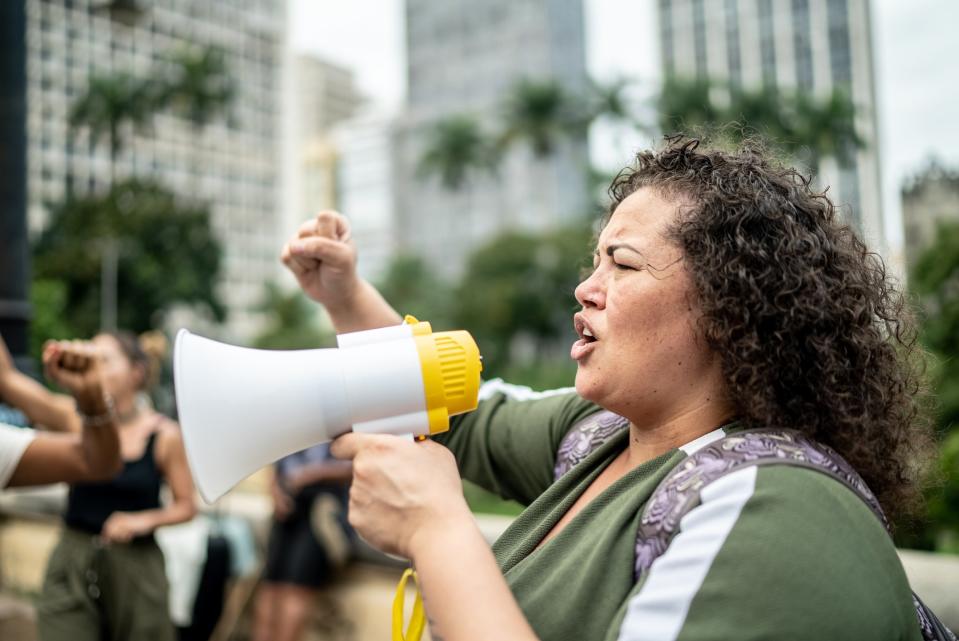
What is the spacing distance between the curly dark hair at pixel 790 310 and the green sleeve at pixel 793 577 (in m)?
0.23

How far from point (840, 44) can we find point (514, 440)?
93.9 meters

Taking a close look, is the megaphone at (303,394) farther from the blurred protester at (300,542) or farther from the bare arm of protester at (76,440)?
the blurred protester at (300,542)

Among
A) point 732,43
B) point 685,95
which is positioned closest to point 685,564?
point 685,95

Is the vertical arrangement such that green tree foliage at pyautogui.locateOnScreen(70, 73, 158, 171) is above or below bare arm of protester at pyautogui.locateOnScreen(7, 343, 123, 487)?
above

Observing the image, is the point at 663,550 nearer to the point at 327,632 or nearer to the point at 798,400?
the point at 798,400

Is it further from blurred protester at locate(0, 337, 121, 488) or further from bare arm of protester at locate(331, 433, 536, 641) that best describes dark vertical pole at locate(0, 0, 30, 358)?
bare arm of protester at locate(331, 433, 536, 641)

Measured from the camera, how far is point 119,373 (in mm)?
3727

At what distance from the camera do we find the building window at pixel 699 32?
294 ft

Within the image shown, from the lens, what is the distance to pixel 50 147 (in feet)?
229

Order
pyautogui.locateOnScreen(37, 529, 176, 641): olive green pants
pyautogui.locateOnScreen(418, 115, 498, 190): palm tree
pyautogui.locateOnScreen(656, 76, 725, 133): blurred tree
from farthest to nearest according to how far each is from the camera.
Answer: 1. pyautogui.locateOnScreen(418, 115, 498, 190): palm tree
2. pyautogui.locateOnScreen(656, 76, 725, 133): blurred tree
3. pyautogui.locateOnScreen(37, 529, 176, 641): olive green pants

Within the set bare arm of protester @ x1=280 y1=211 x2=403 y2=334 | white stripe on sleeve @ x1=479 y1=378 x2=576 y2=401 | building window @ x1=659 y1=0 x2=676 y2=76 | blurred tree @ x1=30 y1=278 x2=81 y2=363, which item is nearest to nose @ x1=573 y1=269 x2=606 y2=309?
white stripe on sleeve @ x1=479 y1=378 x2=576 y2=401

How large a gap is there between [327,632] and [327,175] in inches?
4109

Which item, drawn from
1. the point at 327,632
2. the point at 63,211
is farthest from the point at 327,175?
the point at 327,632

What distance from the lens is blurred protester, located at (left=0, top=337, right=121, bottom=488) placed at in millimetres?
2330
